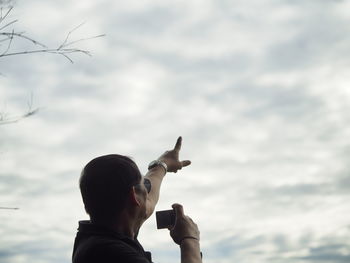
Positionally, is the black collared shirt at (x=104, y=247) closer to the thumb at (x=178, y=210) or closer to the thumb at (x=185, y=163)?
the thumb at (x=178, y=210)

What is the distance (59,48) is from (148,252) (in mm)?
1623

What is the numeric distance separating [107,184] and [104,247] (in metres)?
0.38

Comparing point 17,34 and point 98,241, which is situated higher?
point 17,34

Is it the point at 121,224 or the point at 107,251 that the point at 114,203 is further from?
the point at 107,251

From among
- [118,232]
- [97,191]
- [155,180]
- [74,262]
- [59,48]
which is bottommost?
[74,262]

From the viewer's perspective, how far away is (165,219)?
9.45 feet

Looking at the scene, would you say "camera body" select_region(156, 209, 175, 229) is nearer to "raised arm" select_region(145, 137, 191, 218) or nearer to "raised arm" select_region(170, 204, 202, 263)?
"raised arm" select_region(170, 204, 202, 263)

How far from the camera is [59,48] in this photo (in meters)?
3.14

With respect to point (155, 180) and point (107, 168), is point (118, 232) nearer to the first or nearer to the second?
point (107, 168)

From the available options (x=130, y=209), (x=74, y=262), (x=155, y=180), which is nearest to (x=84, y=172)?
(x=130, y=209)

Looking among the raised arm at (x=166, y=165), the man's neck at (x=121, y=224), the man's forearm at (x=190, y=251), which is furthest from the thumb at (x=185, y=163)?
the man's neck at (x=121, y=224)

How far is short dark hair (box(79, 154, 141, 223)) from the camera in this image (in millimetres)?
2527

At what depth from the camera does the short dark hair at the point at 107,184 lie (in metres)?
2.53

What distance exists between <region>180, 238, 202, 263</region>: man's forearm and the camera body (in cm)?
19
